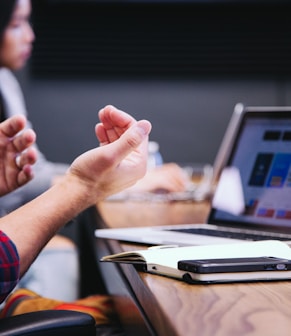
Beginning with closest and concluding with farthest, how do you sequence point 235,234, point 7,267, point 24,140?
1. point 7,267
2. point 235,234
3. point 24,140

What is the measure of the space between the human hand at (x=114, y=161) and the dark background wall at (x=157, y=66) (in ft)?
11.0

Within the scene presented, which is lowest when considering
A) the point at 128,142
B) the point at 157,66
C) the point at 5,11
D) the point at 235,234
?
the point at 235,234

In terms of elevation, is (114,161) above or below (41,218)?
above

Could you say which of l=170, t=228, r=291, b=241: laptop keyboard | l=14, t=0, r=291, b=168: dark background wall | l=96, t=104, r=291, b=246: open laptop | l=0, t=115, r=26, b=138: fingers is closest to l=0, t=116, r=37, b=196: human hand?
l=0, t=115, r=26, b=138: fingers

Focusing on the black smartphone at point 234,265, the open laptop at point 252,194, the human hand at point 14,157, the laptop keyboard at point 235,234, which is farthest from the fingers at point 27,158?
the black smartphone at point 234,265

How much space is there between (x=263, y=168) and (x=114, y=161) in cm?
53

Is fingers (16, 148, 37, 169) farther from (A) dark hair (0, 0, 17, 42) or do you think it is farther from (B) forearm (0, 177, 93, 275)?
(A) dark hair (0, 0, 17, 42)

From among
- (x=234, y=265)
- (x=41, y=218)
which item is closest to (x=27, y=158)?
(x=41, y=218)

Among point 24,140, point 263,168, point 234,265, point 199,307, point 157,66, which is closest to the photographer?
point 199,307

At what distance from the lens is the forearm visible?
1256mm

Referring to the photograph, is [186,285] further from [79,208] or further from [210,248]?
[79,208]

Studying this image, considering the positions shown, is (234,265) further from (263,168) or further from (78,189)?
(263,168)

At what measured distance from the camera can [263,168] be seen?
1.70 m

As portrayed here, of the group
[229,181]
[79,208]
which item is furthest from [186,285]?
[229,181]
